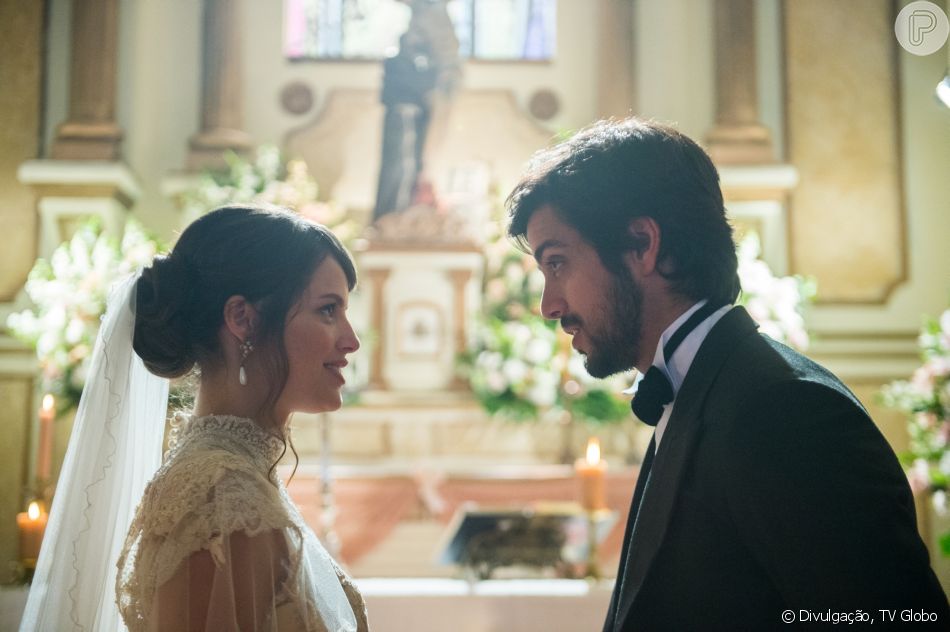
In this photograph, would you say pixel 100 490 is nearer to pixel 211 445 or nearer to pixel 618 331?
pixel 211 445

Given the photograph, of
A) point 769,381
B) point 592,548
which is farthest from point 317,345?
point 592,548

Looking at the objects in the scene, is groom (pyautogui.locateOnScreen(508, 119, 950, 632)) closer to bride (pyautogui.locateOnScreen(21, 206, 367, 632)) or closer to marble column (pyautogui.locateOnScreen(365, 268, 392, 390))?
bride (pyautogui.locateOnScreen(21, 206, 367, 632))

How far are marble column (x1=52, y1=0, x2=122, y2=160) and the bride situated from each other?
16.3ft

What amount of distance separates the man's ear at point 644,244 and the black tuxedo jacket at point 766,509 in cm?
20

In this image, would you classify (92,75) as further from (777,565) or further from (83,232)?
(777,565)

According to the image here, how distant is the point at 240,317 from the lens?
195 centimetres

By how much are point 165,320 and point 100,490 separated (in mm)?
491

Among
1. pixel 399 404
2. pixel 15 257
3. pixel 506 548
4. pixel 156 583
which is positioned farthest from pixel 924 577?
pixel 15 257

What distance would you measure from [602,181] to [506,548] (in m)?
2.34

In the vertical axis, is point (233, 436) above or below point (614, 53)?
below

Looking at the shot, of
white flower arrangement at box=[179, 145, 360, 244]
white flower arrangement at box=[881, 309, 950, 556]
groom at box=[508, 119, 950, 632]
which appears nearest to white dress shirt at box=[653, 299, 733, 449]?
groom at box=[508, 119, 950, 632]

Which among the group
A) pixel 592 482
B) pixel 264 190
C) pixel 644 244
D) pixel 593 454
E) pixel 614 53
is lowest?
pixel 592 482

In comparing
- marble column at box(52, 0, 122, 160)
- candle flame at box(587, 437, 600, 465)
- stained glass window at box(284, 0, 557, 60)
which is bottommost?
candle flame at box(587, 437, 600, 465)

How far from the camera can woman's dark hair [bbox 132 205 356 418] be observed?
1935 mm
